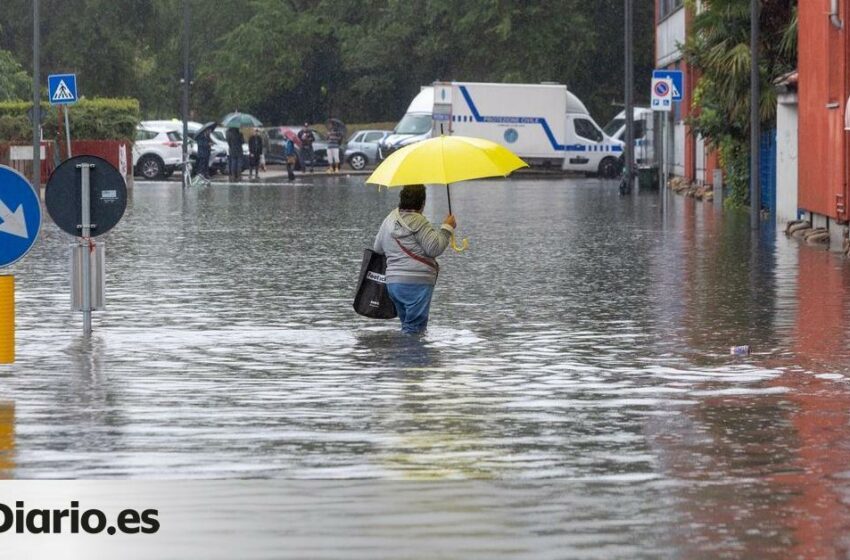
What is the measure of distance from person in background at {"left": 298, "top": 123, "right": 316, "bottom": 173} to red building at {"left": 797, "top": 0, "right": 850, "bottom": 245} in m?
37.1

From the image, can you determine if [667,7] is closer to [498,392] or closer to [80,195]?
[80,195]

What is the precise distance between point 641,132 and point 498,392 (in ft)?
178

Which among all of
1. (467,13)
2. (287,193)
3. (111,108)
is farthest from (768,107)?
(467,13)

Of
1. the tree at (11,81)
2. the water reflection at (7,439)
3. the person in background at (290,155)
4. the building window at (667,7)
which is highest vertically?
the building window at (667,7)

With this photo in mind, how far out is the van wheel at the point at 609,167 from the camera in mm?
66062

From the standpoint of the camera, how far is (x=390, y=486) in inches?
331

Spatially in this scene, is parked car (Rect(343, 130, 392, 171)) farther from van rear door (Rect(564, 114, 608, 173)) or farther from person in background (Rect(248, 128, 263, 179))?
person in background (Rect(248, 128, 263, 179))

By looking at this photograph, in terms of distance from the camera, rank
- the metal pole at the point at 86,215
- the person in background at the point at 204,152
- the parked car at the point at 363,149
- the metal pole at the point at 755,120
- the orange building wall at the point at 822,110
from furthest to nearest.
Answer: the parked car at the point at 363,149, the person in background at the point at 204,152, the metal pole at the point at 755,120, the orange building wall at the point at 822,110, the metal pole at the point at 86,215

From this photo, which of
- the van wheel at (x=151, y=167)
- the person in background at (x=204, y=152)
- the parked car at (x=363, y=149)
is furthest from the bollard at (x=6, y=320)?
the parked car at (x=363, y=149)

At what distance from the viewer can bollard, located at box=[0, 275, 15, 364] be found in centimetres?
1259

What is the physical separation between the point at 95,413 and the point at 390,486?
9.20ft

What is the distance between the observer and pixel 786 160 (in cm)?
3262

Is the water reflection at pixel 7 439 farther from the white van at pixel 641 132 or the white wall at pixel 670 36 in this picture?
the white van at pixel 641 132

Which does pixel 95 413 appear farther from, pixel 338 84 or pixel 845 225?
pixel 338 84
